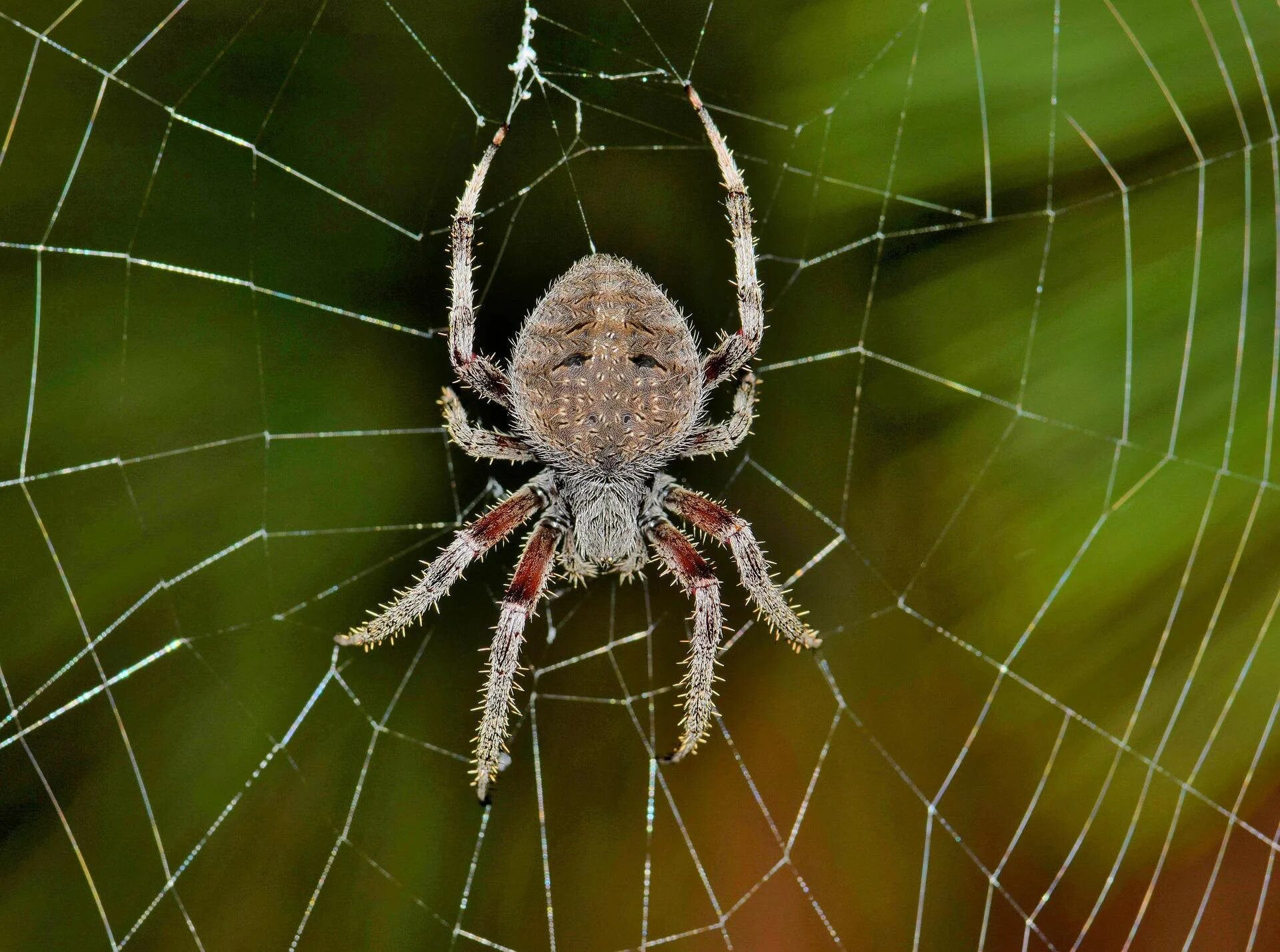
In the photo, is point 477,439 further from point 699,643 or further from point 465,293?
point 699,643

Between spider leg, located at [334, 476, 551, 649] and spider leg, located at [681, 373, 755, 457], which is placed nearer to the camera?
spider leg, located at [334, 476, 551, 649]

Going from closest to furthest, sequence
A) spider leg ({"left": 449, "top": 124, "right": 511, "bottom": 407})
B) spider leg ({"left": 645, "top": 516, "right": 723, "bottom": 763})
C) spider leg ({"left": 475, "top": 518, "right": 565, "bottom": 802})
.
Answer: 1. spider leg ({"left": 449, "top": 124, "right": 511, "bottom": 407})
2. spider leg ({"left": 475, "top": 518, "right": 565, "bottom": 802})
3. spider leg ({"left": 645, "top": 516, "right": 723, "bottom": 763})

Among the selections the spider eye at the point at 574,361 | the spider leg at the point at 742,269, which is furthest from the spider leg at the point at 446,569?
the spider leg at the point at 742,269

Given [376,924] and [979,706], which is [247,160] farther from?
[979,706]

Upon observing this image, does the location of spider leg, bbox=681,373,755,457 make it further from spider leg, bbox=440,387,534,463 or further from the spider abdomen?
spider leg, bbox=440,387,534,463

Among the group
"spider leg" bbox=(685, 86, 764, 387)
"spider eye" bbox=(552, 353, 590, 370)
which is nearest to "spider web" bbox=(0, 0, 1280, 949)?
"spider leg" bbox=(685, 86, 764, 387)

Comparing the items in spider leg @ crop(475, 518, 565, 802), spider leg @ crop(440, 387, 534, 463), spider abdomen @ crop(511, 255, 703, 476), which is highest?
spider abdomen @ crop(511, 255, 703, 476)

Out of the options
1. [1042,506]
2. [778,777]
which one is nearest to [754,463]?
[1042,506]

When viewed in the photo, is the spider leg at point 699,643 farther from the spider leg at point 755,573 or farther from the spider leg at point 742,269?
the spider leg at point 742,269
